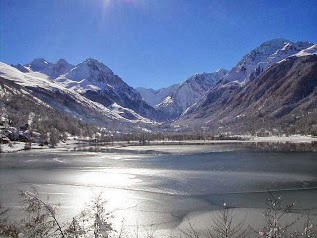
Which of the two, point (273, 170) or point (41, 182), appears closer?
point (41, 182)

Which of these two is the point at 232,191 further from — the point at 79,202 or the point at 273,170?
the point at 273,170

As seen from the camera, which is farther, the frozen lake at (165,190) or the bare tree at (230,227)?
the frozen lake at (165,190)

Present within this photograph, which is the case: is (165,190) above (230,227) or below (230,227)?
above

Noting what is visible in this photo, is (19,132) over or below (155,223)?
over

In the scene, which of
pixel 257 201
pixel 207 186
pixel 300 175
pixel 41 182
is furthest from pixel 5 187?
pixel 300 175

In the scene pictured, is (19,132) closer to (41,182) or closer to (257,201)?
(41,182)

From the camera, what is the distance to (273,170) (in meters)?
63.2

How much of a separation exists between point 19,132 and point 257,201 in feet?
496

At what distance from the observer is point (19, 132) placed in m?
171

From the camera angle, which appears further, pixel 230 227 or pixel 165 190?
pixel 165 190

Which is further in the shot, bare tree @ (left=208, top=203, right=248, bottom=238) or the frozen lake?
the frozen lake

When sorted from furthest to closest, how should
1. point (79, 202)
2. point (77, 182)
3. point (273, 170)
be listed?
point (273, 170), point (77, 182), point (79, 202)

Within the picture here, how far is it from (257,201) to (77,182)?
2646 centimetres

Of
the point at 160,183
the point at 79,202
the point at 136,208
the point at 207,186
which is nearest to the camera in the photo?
the point at 136,208
